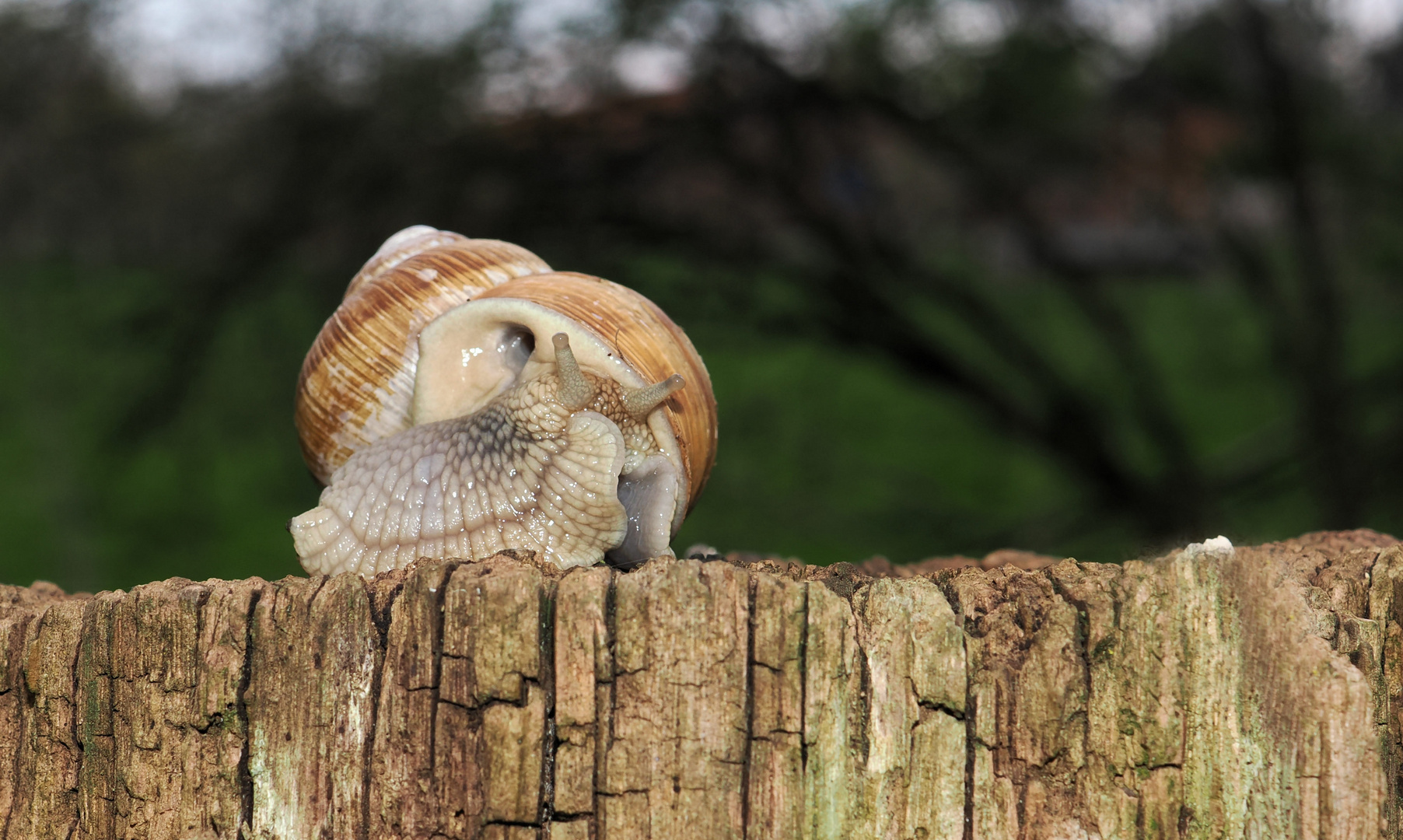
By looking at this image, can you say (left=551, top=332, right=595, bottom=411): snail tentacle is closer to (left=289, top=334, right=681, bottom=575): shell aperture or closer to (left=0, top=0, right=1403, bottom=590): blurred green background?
(left=289, top=334, right=681, bottom=575): shell aperture

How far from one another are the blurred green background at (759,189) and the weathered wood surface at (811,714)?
3.51 m

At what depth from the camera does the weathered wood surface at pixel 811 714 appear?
1407mm

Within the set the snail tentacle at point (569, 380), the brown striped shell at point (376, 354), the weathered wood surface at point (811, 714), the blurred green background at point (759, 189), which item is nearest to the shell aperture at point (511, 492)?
the snail tentacle at point (569, 380)

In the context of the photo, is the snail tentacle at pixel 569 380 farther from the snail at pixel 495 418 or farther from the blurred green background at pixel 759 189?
the blurred green background at pixel 759 189

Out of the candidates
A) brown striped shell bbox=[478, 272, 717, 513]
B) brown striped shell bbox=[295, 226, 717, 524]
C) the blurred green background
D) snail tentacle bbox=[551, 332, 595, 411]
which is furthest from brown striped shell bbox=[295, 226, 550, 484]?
the blurred green background

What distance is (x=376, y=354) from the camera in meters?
2.50

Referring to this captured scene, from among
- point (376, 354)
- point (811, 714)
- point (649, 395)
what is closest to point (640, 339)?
point (649, 395)

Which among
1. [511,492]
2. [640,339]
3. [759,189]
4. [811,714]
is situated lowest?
[811,714]

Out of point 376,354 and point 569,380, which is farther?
point 376,354

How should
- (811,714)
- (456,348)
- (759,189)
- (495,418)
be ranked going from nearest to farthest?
(811,714) → (495,418) → (456,348) → (759,189)

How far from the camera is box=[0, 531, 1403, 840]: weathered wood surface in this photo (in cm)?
141

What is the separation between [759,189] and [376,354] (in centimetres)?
278

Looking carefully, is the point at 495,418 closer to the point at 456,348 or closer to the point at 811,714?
the point at 456,348

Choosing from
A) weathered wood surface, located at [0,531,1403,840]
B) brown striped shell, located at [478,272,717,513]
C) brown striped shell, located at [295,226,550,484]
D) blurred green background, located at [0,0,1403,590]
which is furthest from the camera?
blurred green background, located at [0,0,1403,590]
